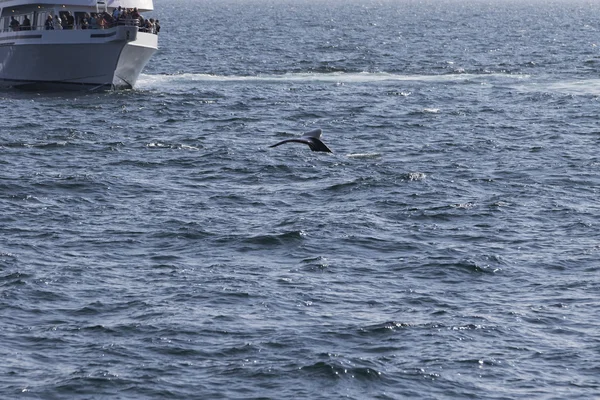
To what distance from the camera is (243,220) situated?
37.8m

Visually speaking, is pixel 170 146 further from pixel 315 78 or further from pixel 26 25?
Answer: pixel 315 78

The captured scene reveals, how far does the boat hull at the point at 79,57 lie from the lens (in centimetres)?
6919

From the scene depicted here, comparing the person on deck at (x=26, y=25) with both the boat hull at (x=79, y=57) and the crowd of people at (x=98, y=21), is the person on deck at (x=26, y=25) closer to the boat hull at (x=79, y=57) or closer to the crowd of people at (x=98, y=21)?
the crowd of people at (x=98, y=21)

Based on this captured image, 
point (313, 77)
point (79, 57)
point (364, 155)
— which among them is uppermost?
point (79, 57)

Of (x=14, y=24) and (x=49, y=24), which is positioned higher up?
(x=49, y=24)

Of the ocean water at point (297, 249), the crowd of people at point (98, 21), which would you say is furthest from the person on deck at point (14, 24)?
the ocean water at point (297, 249)

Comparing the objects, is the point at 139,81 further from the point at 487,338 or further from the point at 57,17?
the point at 487,338

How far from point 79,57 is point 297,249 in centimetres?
3926

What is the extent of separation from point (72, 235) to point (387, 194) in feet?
38.2

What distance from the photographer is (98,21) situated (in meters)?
69.5

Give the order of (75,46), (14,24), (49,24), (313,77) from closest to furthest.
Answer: (75,46)
(49,24)
(14,24)
(313,77)

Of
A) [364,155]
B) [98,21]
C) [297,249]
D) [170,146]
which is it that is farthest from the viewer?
[98,21]

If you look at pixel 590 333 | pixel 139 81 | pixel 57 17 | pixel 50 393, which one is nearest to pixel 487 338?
pixel 590 333

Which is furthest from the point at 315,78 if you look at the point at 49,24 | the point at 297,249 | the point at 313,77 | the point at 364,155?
the point at 297,249
